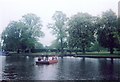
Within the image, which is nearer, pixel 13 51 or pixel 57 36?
pixel 57 36

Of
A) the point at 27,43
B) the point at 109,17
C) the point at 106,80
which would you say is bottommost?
the point at 106,80

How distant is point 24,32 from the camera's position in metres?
79.2

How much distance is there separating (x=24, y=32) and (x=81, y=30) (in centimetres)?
1749

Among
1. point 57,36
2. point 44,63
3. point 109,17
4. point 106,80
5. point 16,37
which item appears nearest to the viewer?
point 106,80

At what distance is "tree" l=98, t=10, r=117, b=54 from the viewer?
214ft

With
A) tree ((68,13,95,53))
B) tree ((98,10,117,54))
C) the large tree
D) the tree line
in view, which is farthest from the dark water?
the large tree

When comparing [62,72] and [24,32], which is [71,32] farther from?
[62,72]

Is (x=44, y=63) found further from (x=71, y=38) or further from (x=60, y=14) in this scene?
(x=60, y=14)

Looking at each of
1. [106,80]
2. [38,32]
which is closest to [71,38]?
[38,32]

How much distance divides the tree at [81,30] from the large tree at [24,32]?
42.1 feet

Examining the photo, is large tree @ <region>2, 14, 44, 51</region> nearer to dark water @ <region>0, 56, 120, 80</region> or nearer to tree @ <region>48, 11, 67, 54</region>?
tree @ <region>48, 11, 67, 54</region>

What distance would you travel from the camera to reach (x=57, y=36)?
76938 mm

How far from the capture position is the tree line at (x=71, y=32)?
65963 mm

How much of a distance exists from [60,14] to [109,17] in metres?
15.3
